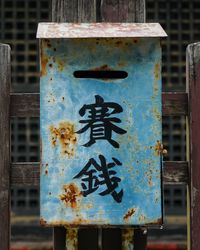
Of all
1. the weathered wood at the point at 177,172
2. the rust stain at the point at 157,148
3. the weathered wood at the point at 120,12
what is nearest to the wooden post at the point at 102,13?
the weathered wood at the point at 120,12

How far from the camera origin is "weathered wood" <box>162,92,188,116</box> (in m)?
2.46

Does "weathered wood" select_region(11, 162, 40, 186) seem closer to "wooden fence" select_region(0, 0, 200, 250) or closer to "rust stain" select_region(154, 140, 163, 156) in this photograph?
"wooden fence" select_region(0, 0, 200, 250)

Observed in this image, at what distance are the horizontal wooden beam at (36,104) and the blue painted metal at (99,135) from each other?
18cm

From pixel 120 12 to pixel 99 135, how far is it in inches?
20.6

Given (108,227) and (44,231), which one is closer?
(108,227)

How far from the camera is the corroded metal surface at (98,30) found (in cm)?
224

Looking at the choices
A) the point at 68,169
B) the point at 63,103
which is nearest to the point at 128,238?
the point at 68,169

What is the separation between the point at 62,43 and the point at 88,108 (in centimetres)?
23

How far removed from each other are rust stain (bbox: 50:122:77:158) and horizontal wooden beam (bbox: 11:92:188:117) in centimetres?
21

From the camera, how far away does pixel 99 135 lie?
2266mm

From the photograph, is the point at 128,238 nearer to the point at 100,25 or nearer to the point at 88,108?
the point at 88,108

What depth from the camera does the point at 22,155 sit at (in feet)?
20.4

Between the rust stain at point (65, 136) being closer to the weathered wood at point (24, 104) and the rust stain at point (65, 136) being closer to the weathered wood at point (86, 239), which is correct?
the weathered wood at point (24, 104)

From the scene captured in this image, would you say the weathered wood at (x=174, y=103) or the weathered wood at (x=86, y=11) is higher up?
the weathered wood at (x=86, y=11)
